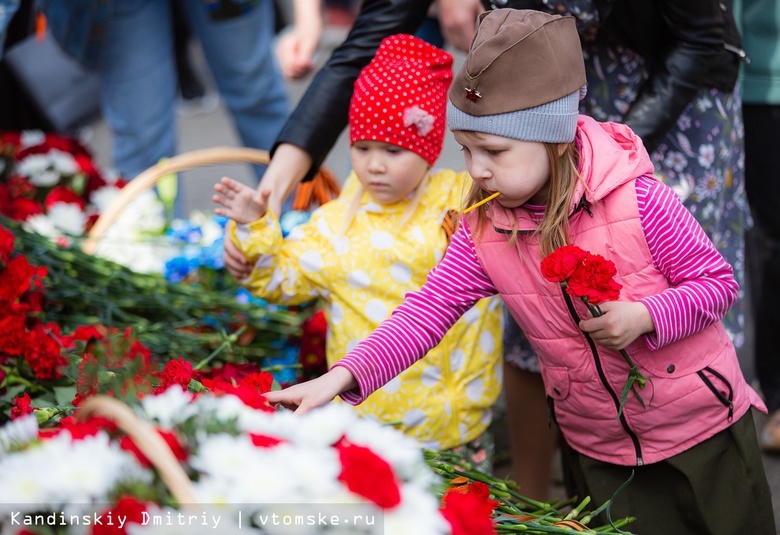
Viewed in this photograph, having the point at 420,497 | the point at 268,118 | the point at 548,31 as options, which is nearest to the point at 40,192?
the point at 268,118

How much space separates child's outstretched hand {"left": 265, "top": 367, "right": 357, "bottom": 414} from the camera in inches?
67.8

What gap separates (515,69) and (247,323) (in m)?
1.35

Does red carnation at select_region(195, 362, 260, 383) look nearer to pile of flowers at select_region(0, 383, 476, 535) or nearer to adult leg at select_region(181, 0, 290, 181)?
pile of flowers at select_region(0, 383, 476, 535)

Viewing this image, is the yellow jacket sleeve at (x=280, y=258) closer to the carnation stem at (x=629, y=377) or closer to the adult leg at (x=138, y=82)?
the carnation stem at (x=629, y=377)

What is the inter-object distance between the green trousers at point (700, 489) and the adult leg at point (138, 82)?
2394 millimetres

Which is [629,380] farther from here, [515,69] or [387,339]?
[515,69]

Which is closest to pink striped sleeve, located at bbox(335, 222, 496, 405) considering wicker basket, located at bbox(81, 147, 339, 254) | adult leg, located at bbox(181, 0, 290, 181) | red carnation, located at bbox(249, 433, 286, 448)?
red carnation, located at bbox(249, 433, 286, 448)

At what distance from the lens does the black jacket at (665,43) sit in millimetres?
2152

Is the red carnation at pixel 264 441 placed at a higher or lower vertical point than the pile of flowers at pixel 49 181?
higher

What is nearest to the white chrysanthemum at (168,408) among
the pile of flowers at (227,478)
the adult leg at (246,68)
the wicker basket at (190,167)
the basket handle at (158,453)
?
the pile of flowers at (227,478)

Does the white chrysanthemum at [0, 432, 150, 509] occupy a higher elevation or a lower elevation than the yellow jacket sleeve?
higher

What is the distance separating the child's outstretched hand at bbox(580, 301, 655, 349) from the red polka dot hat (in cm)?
64

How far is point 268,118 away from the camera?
3904mm

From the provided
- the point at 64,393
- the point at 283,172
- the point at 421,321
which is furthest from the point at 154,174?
the point at 421,321
